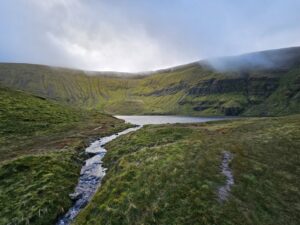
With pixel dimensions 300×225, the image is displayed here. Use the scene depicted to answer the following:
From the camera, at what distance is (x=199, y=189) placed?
26.2 metres

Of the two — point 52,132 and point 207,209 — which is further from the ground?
point 207,209

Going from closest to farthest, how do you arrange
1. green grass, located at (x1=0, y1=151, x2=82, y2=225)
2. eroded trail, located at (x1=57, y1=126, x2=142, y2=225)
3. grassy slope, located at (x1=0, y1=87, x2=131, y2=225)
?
1. green grass, located at (x1=0, y1=151, x2=82, y2=225)
2. grassy slope, located at (x1=0, y1=87, x2=131, y2=225)
3. eroded trail, located at (x1=57, y1=126, x2=142, y2=225)

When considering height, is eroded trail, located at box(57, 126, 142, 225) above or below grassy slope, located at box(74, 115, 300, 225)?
below

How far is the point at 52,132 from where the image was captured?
8075cm

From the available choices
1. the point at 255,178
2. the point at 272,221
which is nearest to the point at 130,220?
the point at 272,221

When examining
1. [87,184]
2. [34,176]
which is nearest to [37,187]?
[34,176]

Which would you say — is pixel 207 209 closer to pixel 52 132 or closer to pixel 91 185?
pixel 91 185

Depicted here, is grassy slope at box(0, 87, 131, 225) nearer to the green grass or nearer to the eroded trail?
the green grass

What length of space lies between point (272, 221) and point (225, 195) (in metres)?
4.79

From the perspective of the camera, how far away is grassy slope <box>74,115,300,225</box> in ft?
74.4

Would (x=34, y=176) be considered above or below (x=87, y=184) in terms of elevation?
above

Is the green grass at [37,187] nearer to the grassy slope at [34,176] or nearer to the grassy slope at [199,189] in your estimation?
the grassy slope at [34,176]

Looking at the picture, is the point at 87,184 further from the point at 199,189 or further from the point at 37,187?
the point at 199,189

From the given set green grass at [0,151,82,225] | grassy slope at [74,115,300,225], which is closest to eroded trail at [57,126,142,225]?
green grass at [0,151,82,225]
